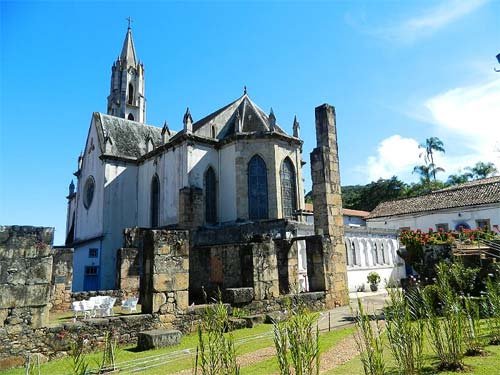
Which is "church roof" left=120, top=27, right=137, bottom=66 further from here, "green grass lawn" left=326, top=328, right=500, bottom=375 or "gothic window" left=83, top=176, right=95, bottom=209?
"green grass lawn" left=326, top=328, right=500, bottom=375

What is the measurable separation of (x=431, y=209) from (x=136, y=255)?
81.1 feet

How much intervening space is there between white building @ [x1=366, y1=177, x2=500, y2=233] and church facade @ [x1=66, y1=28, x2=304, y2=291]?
12.0m

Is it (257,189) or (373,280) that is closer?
(373,280)

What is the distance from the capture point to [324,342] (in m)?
7.62

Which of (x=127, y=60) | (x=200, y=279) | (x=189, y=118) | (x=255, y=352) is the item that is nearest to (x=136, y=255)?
(x=200, y=279)

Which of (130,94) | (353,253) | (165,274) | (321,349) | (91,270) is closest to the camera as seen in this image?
(321,349)

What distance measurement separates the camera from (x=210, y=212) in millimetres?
25016

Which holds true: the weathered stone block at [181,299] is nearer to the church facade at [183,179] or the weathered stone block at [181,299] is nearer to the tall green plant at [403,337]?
the tall green plant at [403,337]

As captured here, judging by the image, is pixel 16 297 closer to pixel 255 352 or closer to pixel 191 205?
pixel 255 352

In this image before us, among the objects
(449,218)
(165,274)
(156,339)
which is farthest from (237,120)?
(156,339)

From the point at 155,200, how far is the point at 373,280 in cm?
1737

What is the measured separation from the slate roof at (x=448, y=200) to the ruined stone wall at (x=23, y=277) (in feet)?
97.1

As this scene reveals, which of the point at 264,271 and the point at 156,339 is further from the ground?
the point at 264,271

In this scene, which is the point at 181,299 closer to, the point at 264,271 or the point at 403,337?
the point at 264,271
